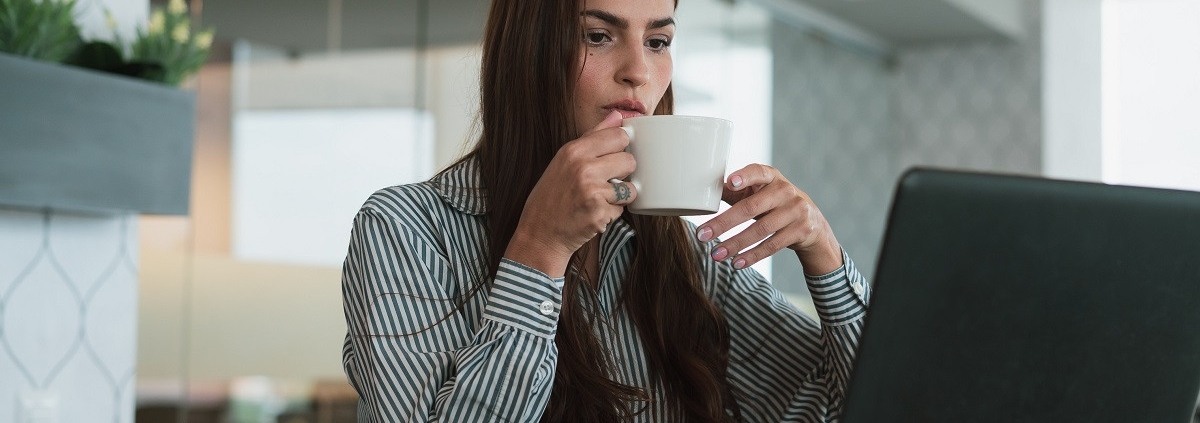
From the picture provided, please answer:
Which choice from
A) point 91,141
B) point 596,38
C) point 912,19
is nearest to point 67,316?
point 91,141

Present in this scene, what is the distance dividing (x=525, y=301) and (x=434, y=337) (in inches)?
3.8

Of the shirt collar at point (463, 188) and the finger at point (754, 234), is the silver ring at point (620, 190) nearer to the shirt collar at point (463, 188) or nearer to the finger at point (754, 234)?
the finger at point (754, 234)

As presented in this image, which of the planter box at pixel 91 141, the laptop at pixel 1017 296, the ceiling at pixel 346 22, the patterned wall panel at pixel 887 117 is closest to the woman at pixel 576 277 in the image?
the laptop at pixel 1017 296

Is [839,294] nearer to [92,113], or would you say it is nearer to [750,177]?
[750,177]

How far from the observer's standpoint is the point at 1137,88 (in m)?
4.59

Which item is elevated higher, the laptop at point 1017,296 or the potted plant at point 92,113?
the potted plant at point 92,113

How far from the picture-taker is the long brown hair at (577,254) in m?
0.97

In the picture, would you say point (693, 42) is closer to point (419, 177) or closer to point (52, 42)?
point (419, 177)

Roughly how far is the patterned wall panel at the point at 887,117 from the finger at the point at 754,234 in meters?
3.30

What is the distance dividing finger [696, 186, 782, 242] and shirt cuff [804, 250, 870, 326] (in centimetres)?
11

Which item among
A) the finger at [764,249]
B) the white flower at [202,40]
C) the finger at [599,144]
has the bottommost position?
the finger at [764,249]

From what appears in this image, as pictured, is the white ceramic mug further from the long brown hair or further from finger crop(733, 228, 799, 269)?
the long brown hair

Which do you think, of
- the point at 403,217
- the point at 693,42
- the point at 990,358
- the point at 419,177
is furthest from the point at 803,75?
the point at 990,358

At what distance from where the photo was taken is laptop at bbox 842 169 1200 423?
1.68 ft
